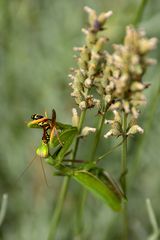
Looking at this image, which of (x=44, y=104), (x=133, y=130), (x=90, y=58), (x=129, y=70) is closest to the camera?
(x=129, y=70)

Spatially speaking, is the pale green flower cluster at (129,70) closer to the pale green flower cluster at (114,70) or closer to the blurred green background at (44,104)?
the pale green flower cluster at (114,70)

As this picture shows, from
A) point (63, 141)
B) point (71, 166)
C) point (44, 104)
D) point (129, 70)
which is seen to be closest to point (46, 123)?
point (63, 141)

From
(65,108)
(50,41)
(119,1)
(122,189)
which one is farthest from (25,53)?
(122,189)

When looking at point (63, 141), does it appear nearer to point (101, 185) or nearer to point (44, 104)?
point (101, 185)

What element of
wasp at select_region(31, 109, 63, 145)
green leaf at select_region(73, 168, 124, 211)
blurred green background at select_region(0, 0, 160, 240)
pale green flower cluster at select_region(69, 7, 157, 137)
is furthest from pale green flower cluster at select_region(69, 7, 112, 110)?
blurred green background at select_region(0, 0, 160, 240)

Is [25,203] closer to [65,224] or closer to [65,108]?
[65,224]

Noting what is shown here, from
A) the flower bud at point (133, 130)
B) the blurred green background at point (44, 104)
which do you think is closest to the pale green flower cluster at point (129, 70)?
the flower bud at point (133, 130)
